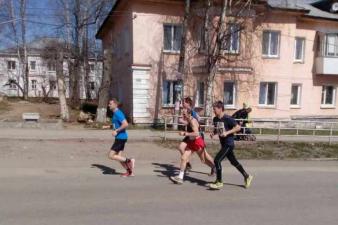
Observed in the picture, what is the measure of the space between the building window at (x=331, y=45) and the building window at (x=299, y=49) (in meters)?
1.43

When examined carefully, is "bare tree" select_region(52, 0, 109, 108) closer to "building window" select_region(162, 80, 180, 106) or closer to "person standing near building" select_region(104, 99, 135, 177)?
"building window" select_region(162, 80, 180, 106)

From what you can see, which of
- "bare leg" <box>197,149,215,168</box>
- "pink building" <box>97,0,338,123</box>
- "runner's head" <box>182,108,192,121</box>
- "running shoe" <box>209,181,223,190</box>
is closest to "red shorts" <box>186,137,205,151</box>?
"bare leg" <box>197,149,215,168</box>

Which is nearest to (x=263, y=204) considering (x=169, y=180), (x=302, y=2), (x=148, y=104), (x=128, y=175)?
(x=169, y=180)

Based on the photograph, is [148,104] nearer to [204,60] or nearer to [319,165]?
[204,60]

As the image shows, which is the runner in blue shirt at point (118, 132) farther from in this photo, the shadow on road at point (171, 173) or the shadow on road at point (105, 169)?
the shadow on road at point (171, 173)

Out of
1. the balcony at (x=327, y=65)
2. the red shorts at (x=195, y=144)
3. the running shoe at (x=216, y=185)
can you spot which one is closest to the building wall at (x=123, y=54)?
the balcony at (x=327, y=65)

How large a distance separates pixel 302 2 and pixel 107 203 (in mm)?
25393

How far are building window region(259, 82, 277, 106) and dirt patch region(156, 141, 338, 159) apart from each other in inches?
350

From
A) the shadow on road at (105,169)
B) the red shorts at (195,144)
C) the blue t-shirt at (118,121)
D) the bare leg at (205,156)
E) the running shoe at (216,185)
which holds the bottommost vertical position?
the shadow on road at (105,169)

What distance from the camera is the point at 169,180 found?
8.60m

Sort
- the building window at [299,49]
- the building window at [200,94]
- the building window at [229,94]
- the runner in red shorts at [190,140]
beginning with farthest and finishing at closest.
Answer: the building window at [299,49], the building window at [229,94], the building window at [200,94], the runner in red shorts at [190,140]

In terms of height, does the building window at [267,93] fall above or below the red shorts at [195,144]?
above

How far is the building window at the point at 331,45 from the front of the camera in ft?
83.7

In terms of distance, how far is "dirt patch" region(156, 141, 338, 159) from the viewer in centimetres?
1308
